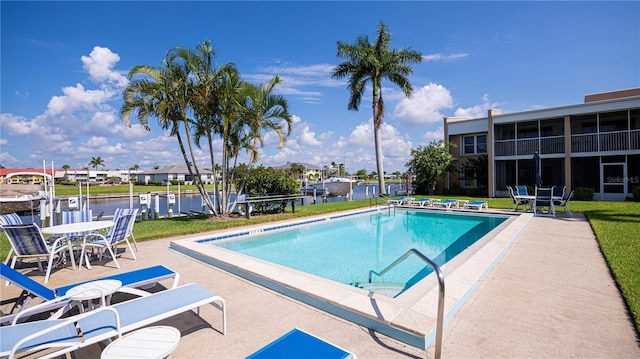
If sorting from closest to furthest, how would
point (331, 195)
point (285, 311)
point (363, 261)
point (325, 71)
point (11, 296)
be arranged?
point (285, 311)
point (11, 296)
point (363, 261)
point (325, 71)
point (331, 195)

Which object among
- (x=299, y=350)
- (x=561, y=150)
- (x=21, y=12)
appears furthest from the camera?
(x=561, y=150)

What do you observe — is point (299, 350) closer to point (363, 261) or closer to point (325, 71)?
point (363, 261)

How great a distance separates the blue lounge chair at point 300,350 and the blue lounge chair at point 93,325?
1.05 meters

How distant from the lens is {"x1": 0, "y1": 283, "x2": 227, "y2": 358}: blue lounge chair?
2.32 metres

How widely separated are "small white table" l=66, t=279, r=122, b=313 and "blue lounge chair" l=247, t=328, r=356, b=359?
198cm

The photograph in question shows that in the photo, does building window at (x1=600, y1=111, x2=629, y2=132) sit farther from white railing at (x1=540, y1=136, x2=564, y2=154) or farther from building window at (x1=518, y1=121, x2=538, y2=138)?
building window at (x1=518, y1=121, x2=538, y2=138)

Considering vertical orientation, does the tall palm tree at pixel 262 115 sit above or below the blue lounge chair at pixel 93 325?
above

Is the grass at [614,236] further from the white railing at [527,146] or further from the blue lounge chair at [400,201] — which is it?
the white railing at [527,146]

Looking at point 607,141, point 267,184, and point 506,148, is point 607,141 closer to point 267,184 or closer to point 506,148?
point 506,148

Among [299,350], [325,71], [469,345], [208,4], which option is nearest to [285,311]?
[299,350]

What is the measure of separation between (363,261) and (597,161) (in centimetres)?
2123

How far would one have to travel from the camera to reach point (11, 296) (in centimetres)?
446

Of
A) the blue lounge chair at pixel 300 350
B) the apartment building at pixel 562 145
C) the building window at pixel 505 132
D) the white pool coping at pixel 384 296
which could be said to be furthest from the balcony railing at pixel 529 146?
the blue lounge chair at pixel 300 350

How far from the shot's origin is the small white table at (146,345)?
2188mm
